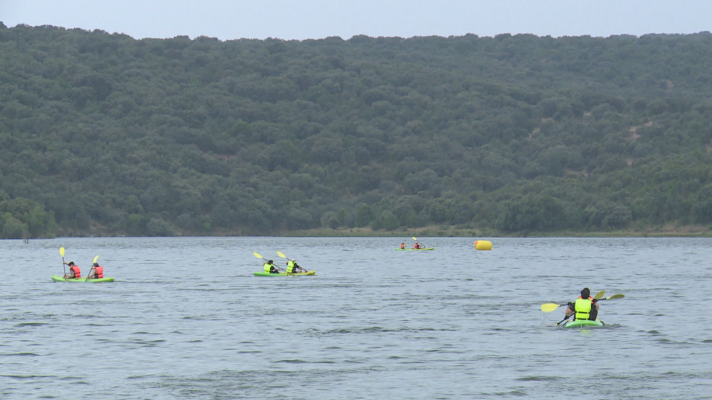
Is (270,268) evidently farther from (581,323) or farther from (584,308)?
(584,308)

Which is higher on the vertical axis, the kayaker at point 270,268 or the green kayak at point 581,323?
the kayaker at point 270,268

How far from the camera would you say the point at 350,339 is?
124ft

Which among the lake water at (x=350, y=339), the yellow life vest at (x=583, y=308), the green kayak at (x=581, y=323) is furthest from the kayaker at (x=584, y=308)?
the lake water at (x=350, y=339)

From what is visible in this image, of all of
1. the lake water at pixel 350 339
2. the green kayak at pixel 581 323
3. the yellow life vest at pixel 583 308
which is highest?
the yellow life vest at pixel 583 308

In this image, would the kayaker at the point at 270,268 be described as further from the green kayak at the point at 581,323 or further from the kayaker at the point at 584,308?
the kayaker at the point at 584,308

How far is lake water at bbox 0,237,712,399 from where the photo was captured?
93.7ft

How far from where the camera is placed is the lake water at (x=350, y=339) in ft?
93.7

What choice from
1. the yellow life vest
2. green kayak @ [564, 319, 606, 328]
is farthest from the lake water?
the yellow life vest

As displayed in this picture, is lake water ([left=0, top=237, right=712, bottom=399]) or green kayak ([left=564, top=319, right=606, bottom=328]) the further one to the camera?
green kayak ([left=564, top=319, right=606, bottom=328])

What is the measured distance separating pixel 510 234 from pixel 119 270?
335ft

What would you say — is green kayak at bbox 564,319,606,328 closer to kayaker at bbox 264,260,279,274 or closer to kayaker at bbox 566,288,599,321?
kayaker at bbox 566,288,599,321

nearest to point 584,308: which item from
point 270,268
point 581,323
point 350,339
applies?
point 581,323

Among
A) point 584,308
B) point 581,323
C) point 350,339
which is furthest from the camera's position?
point 581,323

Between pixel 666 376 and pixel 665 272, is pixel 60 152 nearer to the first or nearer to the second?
pixel 665 272
